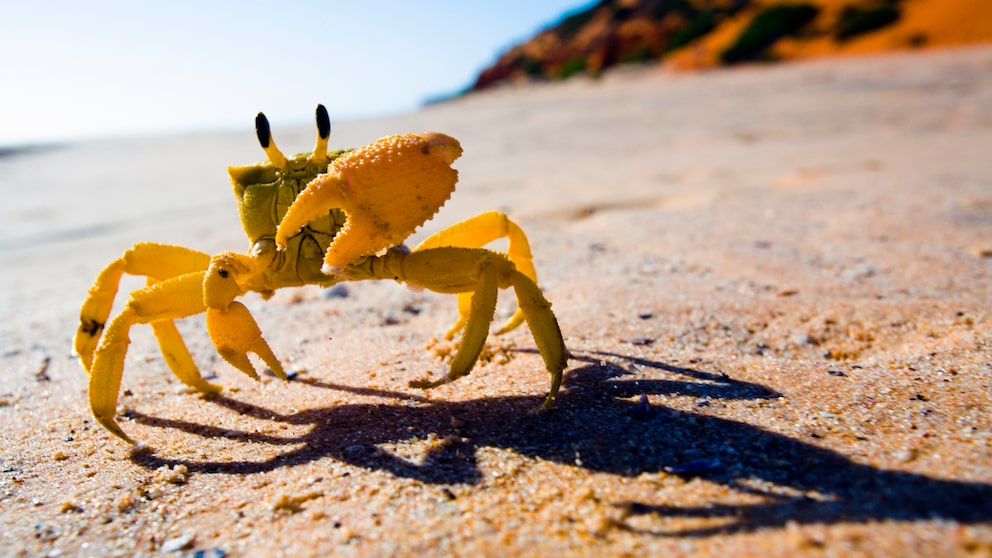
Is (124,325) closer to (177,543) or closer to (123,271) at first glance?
(123,271)

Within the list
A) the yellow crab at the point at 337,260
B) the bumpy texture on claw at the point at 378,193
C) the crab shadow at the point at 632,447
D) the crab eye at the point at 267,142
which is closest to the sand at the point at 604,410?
the crab shadow at the point at 632,447

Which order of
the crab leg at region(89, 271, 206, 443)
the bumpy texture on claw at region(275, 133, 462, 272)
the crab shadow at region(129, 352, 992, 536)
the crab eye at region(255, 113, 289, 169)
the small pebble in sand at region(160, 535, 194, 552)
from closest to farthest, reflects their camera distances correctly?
the crab shadow at region(129, 352, 992, 536) → the small pebble in sand at region(160, 535, 194, 552) → the bumpy texture on claw at region(275, 133, 462, 272) → the crab leg at region(89, 271, 206, 443) → the crab eye at region(255, 113, 289, 169)

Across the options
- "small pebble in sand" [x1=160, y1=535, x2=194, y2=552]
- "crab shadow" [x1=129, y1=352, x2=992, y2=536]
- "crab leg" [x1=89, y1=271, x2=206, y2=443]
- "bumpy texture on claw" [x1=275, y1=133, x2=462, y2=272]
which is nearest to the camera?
"crab shadow" [x1=129, y1=352, x2=992, y2=536]

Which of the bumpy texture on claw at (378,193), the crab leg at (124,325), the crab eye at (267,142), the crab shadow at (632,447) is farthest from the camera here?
the crab eye at (267,142)

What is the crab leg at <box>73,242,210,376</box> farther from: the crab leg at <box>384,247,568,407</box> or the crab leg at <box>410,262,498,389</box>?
the crab leg at <box>410,262,498,389</box>

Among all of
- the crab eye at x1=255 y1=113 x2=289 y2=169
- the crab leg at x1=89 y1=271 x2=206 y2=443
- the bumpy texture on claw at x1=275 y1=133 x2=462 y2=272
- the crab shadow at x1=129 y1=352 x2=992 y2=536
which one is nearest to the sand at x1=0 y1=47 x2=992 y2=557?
the crab shadow at x1=129 y1=352 x2=992 y2=536

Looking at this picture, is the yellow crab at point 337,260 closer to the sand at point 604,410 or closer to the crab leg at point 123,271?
the sand at point 604,410

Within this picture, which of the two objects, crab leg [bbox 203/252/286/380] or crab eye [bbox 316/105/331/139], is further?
crab eye [bbox 316/105/331/139]
